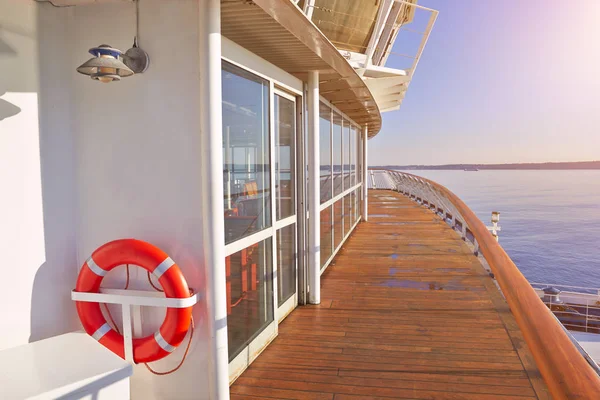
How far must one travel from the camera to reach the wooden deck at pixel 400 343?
234cm

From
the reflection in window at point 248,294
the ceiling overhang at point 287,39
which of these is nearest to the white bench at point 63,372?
the reflection in window at point 248,294

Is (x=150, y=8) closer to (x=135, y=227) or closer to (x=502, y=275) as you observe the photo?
(x=135, y=227)

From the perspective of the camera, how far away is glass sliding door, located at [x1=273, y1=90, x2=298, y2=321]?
10.5ft

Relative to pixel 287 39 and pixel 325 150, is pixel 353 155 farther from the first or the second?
pixel 287 39

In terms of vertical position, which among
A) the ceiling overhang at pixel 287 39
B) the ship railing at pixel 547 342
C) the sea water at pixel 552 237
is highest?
the ceiling overhang at pixel 287 39

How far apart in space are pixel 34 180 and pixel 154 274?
658 mm

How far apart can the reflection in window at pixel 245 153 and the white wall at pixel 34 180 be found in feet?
2.48

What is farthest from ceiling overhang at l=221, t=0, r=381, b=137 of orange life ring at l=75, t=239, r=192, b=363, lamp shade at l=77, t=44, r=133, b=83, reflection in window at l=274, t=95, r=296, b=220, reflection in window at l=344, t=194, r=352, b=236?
reflection in window at l=344, t=194, r=352, b=236

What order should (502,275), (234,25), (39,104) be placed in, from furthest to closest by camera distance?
(234,25)
(39,104)
(502,275)

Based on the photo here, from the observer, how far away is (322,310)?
3.55 m

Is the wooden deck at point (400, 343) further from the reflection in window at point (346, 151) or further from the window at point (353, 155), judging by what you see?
the window at point (353, 155)

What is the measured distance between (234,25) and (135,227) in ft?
3.62

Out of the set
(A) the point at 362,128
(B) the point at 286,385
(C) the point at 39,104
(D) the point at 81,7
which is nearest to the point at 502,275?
(B) the point at 286,385

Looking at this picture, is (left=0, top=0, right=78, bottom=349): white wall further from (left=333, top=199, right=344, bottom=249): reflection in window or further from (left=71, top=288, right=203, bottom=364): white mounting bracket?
(left=333, top=199, right=344, bottom=249): reflection in window
